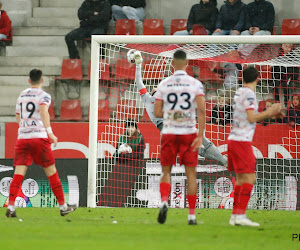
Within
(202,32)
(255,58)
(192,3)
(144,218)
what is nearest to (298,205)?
(255,58)

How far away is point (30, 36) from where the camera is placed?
694 inches

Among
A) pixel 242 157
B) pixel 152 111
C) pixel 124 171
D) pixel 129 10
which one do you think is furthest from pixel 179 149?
pixel 129 10

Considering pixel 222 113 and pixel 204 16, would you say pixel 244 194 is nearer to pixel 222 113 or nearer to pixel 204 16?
pixel 222 113

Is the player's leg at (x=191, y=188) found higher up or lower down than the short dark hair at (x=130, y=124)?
lower down

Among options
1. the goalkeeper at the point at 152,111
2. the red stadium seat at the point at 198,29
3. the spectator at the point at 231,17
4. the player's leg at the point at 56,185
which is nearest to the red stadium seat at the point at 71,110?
the red stadium seat at the point at 198,29

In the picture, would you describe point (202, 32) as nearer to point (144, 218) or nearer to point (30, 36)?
point (30, 36)

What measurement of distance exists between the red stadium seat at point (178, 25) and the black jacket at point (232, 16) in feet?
3.75

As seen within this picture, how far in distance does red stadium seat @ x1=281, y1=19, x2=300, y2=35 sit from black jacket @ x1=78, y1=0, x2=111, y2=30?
431 centimetres

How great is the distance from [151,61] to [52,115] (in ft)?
11.7

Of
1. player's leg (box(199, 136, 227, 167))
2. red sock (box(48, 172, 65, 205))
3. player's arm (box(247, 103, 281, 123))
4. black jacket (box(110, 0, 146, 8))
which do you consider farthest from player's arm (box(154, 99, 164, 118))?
black jacket (box(110, 0, 146, 8))

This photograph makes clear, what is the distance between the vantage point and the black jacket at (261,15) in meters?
15.8

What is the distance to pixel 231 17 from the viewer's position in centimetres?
1591

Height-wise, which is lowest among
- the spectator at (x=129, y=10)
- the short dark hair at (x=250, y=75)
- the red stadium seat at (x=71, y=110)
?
the short dark hair at (x=250, y=75)

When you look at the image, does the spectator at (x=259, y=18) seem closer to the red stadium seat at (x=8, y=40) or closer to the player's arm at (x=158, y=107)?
the red stadium seat at (x=8, y=40)
